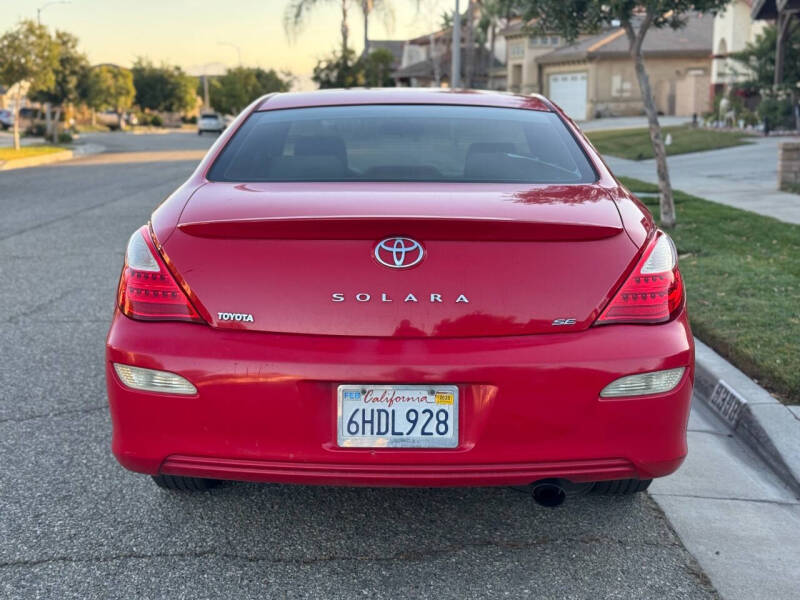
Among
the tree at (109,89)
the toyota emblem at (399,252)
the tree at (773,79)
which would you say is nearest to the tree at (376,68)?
the tree at (109,89)

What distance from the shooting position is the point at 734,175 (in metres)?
17.7

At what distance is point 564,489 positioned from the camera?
10.0 feet

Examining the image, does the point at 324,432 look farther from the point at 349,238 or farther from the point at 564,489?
the point at 564,489

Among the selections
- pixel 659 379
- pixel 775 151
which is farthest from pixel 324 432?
pixel 775 151

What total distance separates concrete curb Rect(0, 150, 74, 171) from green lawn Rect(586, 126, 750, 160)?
15.9 metres

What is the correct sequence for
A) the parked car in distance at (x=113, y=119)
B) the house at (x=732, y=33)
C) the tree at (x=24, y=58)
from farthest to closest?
the parked car in distance at (x=113, y=119), the house at (x=732, y=33), the tree at (x=24, y=58)

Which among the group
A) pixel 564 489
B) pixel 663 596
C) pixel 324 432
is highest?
pixel 324 432

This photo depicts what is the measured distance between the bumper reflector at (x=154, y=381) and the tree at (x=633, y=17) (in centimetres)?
840

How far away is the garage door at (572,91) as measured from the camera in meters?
58.1

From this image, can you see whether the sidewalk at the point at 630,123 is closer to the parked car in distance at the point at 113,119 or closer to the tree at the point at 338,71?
the tree at the point at 338,71

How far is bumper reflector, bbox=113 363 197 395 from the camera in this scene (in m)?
2.95

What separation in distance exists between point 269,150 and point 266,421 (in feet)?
4.64

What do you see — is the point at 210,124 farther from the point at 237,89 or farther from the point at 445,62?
the point at 237,89

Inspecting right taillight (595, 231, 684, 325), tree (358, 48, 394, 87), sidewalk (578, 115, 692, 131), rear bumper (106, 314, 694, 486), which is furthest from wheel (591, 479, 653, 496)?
tree (358, 48, 394, 87)
